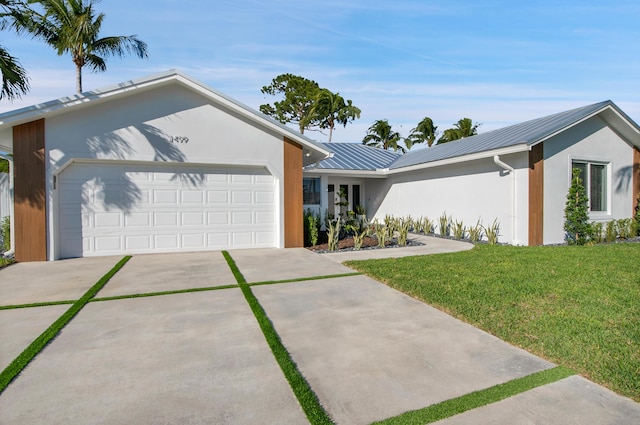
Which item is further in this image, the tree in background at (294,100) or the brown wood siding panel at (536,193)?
the tree in background at (294,100)

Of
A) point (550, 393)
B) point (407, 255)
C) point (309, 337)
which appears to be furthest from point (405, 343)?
point (407, 255)

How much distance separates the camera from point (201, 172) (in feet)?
32.7

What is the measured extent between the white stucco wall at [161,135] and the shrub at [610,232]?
11.0m

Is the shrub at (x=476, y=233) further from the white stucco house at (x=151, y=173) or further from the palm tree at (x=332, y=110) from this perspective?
the palm tree at (x=332, y=110)

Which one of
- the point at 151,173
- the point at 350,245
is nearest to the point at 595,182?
the point at 350,245

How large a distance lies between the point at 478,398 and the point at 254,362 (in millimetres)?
1962

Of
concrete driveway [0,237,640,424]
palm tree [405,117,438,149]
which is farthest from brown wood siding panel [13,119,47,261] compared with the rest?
palm tree [405,117,438,149]

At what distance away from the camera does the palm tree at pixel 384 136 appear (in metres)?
36.3

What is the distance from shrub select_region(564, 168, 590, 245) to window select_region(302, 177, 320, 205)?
9.15 meters

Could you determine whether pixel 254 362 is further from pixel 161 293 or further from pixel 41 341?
pixel 161 293

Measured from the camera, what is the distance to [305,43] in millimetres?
13430

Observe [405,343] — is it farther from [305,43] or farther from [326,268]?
[305,43]

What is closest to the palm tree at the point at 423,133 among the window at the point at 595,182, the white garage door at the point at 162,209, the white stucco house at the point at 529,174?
the white stucco house at the point at 529,174

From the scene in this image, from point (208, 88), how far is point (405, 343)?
8.35 metres
